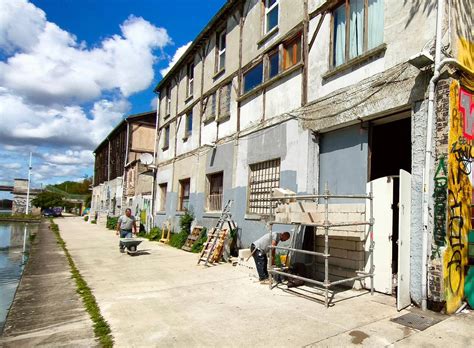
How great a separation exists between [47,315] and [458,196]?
21.8 feet

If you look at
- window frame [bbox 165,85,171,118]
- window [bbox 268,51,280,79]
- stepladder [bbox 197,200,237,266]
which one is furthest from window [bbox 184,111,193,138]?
window [bbox 268,51,280,79]

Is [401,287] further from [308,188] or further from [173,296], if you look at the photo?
[173,296]

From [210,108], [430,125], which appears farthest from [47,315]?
[210,108]

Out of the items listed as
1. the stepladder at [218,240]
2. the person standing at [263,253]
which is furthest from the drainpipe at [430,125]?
the stepladder at [218,240]

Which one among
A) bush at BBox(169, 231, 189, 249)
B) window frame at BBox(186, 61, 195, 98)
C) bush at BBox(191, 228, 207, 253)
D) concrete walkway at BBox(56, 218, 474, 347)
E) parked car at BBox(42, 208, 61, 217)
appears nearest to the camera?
concrete walkway at BBox(56, 218, 474, 347)

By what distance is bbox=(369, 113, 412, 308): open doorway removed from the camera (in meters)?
5.66

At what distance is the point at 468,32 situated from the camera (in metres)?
6.16

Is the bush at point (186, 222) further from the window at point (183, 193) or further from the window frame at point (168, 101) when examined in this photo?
the window frame at point (168, 101)

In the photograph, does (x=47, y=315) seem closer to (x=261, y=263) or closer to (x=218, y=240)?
(x=261, y=263)

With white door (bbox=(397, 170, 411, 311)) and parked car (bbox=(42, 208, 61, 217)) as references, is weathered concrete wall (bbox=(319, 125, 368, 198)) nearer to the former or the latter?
white door (bbox=(397, 170, 411, 311))

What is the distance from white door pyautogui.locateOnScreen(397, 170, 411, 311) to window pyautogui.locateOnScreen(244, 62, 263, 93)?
6.37 metres

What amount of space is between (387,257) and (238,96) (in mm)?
7542

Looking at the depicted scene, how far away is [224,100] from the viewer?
43.4 ft

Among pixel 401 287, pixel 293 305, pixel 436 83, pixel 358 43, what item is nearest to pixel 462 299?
pixel 401 287
